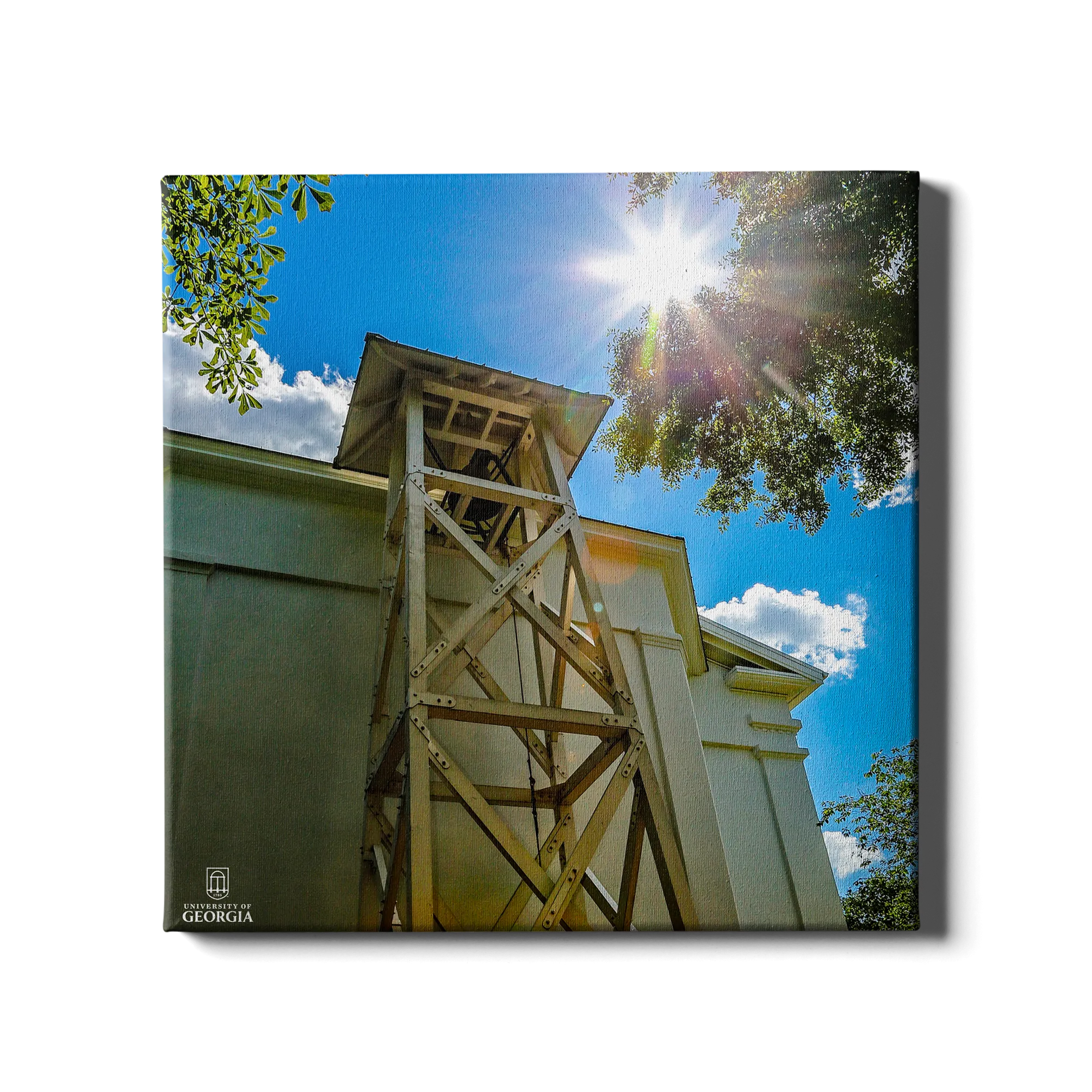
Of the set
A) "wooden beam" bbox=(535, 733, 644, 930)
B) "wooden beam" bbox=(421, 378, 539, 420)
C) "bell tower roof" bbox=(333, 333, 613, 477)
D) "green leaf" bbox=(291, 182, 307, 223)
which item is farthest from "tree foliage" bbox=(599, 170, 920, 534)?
"wooden beam" bbox=(535, 733, 644, 930)

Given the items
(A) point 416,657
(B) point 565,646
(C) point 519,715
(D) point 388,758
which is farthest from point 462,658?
(D) point 388,758

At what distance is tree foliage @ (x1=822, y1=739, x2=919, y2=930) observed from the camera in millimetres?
3617

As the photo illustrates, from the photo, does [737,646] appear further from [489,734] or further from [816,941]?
[816,941]

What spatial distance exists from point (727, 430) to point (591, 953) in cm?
383

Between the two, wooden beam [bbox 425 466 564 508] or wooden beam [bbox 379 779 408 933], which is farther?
wooden beam [bbox 425 466 564 508]

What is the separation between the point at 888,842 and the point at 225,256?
16.6 ft

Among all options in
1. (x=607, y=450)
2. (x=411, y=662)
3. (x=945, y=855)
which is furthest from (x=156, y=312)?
(x=945, y=855)

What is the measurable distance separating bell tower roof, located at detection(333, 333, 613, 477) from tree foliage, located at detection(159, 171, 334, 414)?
0.90 m

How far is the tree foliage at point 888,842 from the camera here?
3617mm

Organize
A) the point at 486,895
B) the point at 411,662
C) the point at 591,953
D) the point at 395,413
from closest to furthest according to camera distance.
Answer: the point at 591,953
the point at 411,662
the point at 486,895
the point at 395,413

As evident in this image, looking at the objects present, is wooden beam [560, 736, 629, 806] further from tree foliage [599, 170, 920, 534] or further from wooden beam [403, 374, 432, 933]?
tree foliage [599, 170, 920, 534]

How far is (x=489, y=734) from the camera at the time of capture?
5.13 meters

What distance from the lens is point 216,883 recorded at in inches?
141

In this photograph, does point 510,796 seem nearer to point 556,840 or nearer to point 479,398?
point 556,840
